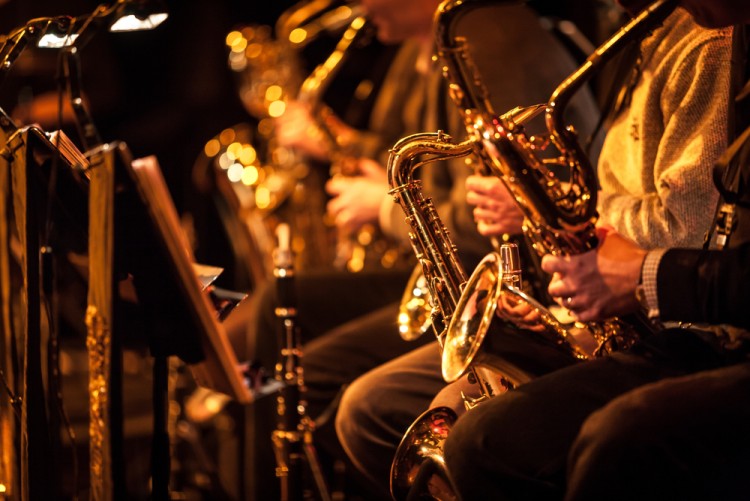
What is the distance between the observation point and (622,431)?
1.52 m

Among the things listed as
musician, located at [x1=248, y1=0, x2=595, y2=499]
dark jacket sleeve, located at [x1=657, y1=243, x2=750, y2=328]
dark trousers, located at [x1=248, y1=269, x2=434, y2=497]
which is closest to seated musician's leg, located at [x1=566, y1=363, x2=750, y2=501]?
dark jacket sleeve, located at [x1=657, y1=243, x2=750, y2=328]

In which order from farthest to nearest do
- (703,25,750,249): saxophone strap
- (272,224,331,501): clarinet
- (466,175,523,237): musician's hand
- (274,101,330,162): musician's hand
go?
(274,101,330,162): musician's hand < (272,224,331,501): clarinet < (466,175,523,237): musician's hand < (703,25,750,249): saxophone strap

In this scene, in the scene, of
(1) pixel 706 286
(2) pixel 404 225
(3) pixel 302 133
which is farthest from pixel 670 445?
(3) pixel 302 133

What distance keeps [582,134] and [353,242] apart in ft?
5.02

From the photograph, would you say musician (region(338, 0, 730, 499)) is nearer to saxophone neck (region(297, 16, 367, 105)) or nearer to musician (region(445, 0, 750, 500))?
musician (region(445, 0, 750, 500))

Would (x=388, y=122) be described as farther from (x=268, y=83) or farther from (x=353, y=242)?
(x=268, y=83)

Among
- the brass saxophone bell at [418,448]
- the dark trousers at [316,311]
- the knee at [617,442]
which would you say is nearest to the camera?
the knee at [617,442]

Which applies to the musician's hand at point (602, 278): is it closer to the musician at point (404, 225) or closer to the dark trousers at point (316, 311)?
the musician at point (404, 225)

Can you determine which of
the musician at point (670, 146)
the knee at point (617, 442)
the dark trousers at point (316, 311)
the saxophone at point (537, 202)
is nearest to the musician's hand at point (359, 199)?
the dark trousers at point (316, 311)

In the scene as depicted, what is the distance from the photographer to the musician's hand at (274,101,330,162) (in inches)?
161

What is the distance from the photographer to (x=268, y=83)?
4.61m

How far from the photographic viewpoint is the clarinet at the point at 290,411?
2.54 meters

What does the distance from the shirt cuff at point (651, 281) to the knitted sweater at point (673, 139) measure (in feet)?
0.85

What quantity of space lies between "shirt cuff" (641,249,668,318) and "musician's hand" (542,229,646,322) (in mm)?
20
